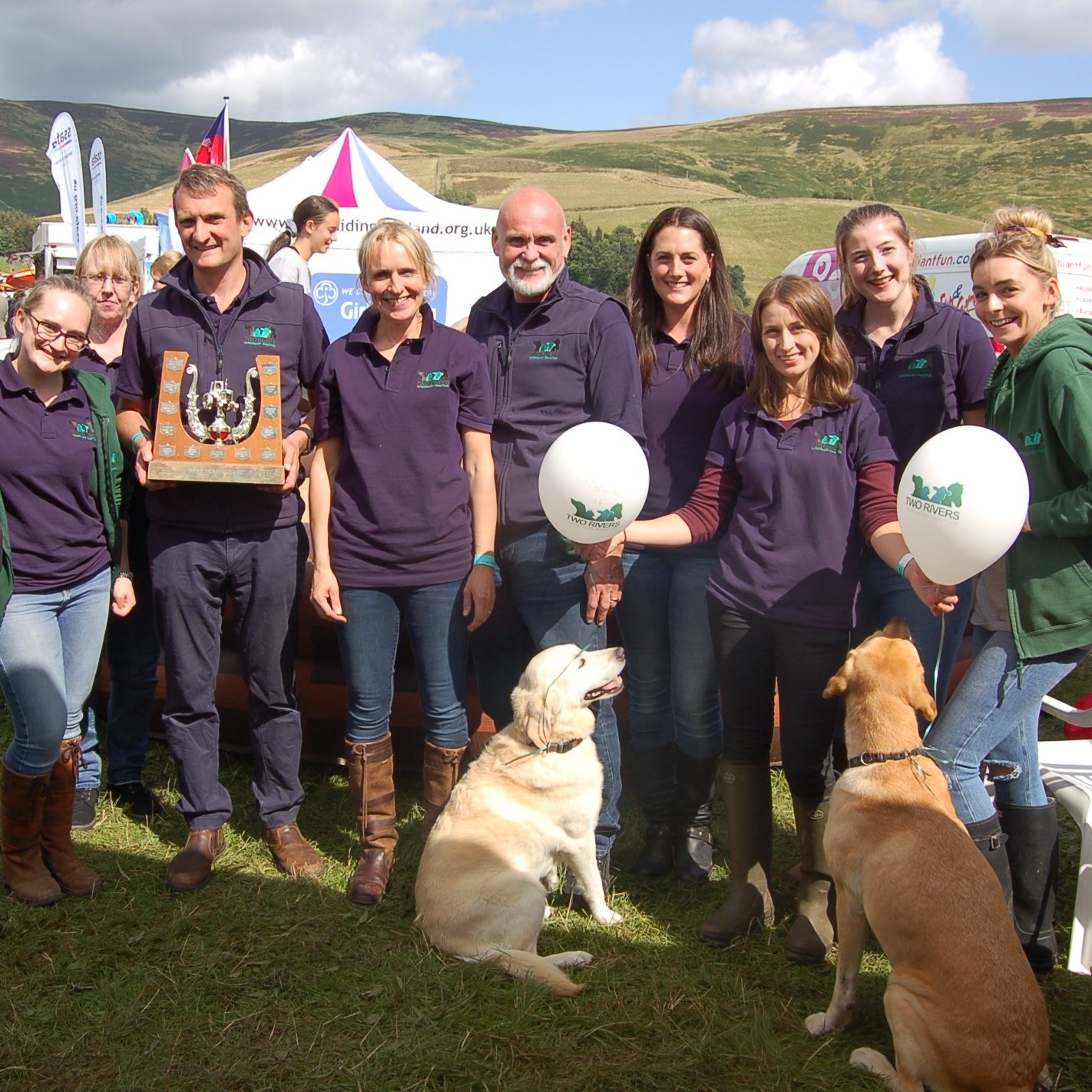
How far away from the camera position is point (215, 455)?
314 cm

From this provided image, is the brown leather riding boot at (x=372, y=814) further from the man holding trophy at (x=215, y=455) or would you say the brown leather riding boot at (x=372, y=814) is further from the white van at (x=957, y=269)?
the white van at (x=957, y=269)

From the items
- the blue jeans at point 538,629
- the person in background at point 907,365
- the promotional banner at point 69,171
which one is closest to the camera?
the person in background at point 907,365

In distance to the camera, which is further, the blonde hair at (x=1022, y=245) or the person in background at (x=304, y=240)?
the person in background at (x=304, y=240)

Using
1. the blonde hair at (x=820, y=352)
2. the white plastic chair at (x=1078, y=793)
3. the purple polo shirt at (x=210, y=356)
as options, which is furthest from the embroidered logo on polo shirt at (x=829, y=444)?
the purple polo shirt at (x=210, y=356)

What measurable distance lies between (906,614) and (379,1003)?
2.15m

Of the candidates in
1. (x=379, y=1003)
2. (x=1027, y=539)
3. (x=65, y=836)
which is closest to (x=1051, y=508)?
(x=1027, y=539)

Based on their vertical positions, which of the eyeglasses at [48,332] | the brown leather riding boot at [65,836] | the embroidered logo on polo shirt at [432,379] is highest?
the eyeglasses at [48,332]

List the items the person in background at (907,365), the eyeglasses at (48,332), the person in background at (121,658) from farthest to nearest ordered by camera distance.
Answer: the person in background at (121,658) < the person in background at (907,365) < the eyeglasses at (48,332)

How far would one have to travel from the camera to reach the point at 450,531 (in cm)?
329

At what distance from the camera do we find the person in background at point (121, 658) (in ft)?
13.2

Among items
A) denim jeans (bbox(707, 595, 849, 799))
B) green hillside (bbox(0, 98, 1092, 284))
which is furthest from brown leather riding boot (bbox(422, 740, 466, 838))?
green hillside (bbox(0, 98, 1092, 284))

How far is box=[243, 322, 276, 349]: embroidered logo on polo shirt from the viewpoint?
3283 mm

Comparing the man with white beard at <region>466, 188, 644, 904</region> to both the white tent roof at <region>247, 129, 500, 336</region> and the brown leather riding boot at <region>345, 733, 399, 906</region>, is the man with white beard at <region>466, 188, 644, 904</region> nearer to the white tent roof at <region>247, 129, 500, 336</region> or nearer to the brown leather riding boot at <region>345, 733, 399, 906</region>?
the brown leather riding boot at <region>345, 733, 399, 906</region>

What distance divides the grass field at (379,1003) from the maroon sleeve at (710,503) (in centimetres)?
146
